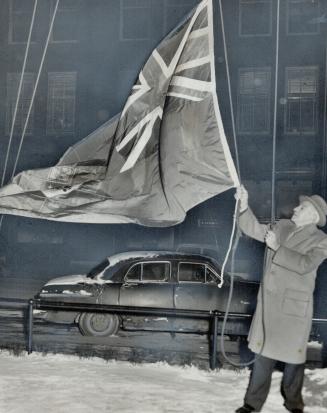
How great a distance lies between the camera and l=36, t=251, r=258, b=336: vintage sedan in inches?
313

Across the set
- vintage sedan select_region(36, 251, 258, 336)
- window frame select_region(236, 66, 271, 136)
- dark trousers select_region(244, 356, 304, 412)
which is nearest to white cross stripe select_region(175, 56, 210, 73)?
dark trousers select_region(244, 356, 304, 412)

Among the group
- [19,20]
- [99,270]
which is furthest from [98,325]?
[19,20]

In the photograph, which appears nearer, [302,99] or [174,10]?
[302,99]

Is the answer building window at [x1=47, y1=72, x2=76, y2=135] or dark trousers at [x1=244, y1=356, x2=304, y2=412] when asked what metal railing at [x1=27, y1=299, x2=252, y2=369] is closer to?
dark trousers at [x1=244, y1=356, x2=304, y2=412]

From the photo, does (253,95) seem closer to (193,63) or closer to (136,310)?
(136,310)

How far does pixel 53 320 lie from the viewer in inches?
323

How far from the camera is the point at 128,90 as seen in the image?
21.6m

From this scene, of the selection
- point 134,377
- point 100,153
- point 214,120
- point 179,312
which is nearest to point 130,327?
point 179,312

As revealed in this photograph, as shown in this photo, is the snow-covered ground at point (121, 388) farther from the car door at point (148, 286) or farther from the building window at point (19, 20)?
the building window at point (19, 20)

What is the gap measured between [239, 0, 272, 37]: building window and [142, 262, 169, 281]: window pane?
15118 millimetres

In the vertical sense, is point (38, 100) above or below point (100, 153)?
above

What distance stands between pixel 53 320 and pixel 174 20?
16.0 metres

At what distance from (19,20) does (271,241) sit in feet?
70.5

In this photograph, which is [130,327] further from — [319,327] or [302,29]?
[302,29]
